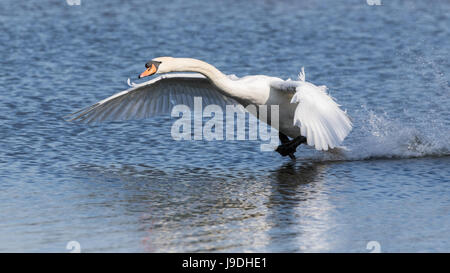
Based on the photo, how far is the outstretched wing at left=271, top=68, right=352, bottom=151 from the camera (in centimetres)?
1085

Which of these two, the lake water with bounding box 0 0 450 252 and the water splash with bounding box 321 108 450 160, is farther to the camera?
the water splash with bounding box 321 108 450 160

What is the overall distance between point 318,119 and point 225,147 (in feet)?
10.0

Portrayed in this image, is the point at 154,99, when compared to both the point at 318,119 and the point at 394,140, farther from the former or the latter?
the point at 394,140

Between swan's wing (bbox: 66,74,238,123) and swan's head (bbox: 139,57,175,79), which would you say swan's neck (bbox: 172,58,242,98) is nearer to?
swan's head (bbox: 139,57,175,79)

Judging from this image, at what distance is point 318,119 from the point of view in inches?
436

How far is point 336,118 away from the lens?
11320mm

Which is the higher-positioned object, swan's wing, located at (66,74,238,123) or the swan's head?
the swan's head

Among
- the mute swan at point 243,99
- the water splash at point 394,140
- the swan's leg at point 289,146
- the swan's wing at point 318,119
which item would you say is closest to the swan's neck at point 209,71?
the mute swan at point 243,99

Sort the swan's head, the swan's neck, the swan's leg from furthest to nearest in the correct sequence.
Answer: the swan's leg < the swan's neck < the swan's head

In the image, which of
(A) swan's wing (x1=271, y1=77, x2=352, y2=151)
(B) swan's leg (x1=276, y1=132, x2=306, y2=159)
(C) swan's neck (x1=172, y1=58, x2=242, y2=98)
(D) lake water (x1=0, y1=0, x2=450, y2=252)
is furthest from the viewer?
(B) swan's leg (x1=276, y1=132, x2=306, y2=159)

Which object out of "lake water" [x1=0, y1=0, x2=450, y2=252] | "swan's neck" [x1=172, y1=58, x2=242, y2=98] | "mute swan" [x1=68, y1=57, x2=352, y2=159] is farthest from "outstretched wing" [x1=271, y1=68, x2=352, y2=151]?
"swan's neck" [x1=172, y1=58, x2=242, y2=98]

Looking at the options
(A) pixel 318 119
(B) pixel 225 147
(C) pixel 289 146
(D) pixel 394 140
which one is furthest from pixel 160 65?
(D) pixel 394 140
